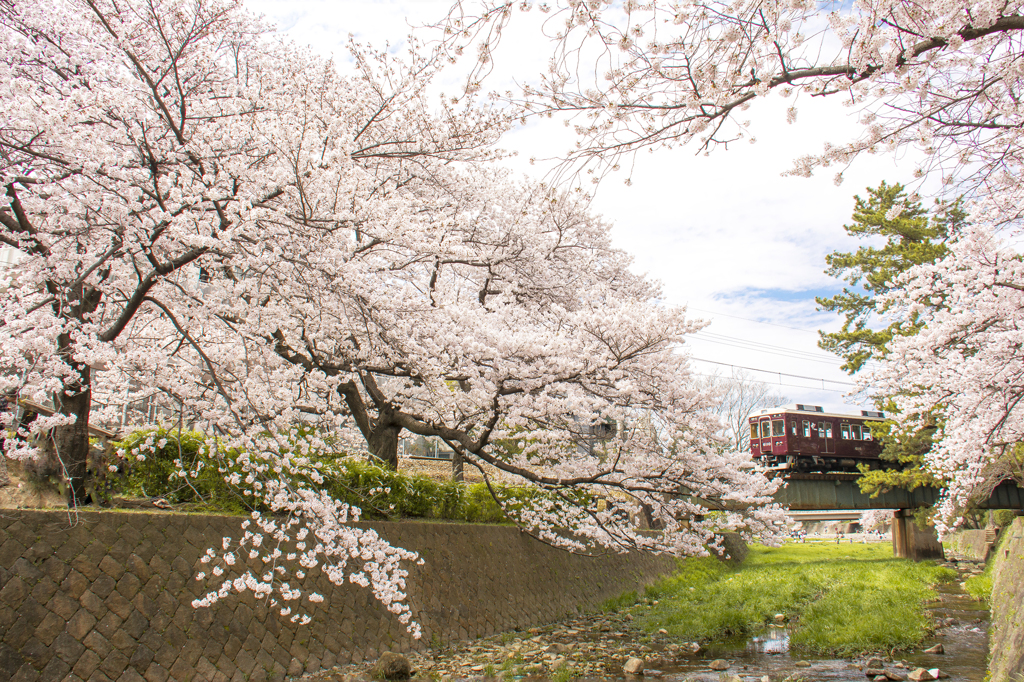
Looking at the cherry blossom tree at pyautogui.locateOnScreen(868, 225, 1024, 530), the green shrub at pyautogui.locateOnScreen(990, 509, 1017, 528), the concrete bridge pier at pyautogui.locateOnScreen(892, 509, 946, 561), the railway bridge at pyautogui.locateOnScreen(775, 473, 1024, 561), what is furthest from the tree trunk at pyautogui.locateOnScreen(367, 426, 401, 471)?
the green shrub at pyautogui.locateOnScreen(990, 509, 1017, 528)

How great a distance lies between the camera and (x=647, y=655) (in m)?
7.96

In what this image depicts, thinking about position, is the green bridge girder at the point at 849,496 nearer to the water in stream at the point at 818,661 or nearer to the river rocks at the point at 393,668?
the water in stream at the point at 818,661

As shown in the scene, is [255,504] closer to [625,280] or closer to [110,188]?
[110,188]

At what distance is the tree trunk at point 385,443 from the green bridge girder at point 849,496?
15.4 m

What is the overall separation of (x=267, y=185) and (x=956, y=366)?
31.0ft

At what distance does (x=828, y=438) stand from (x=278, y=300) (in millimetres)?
22999

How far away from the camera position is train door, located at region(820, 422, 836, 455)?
2302cm

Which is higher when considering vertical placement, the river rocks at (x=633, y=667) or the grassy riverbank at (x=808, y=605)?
the river rocks at (x=633, y=667)

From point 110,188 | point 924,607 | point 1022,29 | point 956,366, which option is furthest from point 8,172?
point 924,607

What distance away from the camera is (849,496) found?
2286cm

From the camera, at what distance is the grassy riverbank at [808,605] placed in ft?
27.7

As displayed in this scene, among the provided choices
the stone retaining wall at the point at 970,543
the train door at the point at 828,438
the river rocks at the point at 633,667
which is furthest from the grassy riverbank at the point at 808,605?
the stone retaining wall at the point at 970,543

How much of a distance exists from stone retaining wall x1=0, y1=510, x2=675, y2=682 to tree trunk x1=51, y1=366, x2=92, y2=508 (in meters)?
1.20

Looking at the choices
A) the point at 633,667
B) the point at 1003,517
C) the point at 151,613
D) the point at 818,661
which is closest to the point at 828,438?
the point at 1003,517
